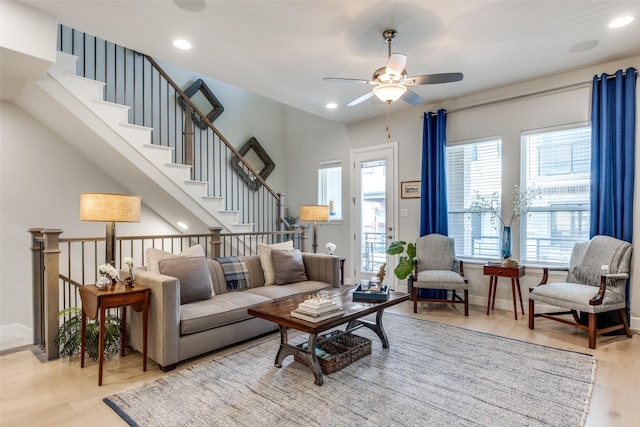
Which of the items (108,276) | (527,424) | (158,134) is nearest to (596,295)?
(527,424)

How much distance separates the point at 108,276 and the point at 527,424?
3.06m

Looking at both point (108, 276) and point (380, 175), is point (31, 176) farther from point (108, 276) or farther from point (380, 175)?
point (380, 175)

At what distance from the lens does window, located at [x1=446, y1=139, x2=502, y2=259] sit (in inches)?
180

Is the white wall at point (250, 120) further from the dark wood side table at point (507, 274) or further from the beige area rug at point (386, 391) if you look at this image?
the beige area rug at point (386, 391)

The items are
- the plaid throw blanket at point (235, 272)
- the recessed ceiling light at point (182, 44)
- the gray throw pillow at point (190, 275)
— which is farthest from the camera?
the plaid throw blanket at point (235, 272)

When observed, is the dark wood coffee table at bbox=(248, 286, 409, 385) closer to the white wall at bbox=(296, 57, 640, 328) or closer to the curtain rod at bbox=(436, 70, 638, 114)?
the white wall at bbox=(296, 57, 640, 328)

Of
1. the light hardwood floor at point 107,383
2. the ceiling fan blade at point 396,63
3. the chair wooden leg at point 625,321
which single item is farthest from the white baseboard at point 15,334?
the chair wooden leg at point 625,321

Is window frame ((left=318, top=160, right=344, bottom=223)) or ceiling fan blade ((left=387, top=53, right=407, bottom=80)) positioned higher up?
ceiling fan blade ((left=387, top=53, right=407, bottom=80))

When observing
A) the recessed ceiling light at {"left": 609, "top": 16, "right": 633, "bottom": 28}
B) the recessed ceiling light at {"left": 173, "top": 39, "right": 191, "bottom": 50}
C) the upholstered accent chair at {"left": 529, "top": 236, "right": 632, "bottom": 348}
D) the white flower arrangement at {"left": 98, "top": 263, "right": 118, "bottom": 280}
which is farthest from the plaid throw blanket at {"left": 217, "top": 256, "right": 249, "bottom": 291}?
the recessed ceiling light at {"left": 609, "top": 16, "right": 633, "bottom": 28}

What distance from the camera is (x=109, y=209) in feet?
9.13

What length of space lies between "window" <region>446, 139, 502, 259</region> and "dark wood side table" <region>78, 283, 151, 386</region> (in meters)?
4.00

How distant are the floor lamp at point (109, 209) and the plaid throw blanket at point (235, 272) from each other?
1.09 metres

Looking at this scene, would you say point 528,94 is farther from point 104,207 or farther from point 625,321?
point 104,207

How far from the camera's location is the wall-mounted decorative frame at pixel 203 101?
18.7ft
